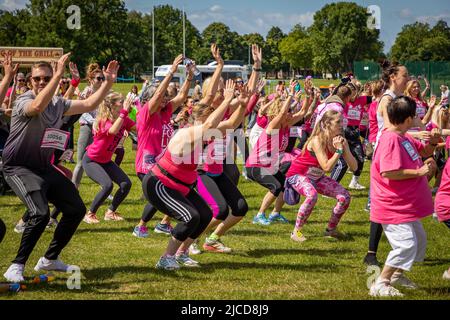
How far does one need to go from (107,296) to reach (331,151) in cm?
348

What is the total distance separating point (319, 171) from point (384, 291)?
8.88 ft

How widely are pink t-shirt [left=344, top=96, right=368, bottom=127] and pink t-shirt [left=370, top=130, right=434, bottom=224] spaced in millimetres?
6704

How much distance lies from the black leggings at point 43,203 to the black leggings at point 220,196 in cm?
169

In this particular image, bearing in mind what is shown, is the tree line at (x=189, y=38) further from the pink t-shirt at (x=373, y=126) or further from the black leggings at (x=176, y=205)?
the black leggings at (x=176, y=205)

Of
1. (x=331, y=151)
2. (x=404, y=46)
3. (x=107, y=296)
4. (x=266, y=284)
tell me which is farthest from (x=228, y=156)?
(x=404, y=46)

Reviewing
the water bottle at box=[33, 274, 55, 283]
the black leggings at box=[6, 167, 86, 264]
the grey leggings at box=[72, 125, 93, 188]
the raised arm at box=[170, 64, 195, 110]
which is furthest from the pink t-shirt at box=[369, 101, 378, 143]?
the water bottle at box=[33, 274, 55, 283]

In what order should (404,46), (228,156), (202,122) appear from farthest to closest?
1. (404,46)
2. (228,156)
3. (202,122)

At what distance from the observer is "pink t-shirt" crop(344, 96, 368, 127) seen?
12.0 meters

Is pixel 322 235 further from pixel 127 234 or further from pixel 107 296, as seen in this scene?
pixel 107 296

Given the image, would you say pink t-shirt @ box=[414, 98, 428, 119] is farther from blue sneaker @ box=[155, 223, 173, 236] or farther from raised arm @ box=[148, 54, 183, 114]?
raised arm @ box=[148, 54, 183, 114]

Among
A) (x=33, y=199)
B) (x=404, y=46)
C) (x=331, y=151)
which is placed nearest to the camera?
(x=33, y=199)

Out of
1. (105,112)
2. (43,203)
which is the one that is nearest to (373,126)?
(105,112)

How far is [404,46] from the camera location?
106m

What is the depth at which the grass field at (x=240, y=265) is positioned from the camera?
544 cm
